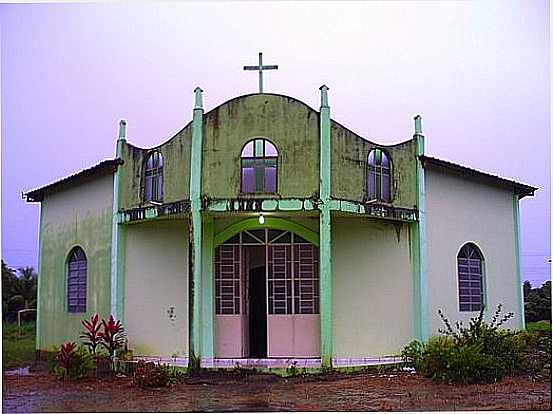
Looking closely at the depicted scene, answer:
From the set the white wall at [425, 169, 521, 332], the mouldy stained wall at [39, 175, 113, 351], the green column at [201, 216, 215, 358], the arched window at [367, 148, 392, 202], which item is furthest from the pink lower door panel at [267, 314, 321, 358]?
the mouldy stained wall at [39, 175, 113, 351]

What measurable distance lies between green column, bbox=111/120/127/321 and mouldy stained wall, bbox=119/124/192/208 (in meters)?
0.13

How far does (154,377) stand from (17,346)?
31.6 ft

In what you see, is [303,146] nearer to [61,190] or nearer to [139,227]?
[139,227]

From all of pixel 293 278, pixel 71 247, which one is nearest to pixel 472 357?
pixel 293 278

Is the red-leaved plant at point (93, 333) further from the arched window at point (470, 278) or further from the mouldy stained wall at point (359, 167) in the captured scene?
the arched window at point (470, 278)

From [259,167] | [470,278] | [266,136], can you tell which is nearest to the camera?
[266,136]

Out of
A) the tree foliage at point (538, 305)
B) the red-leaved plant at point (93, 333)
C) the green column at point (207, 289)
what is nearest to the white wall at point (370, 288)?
the green column at point (207, 289)

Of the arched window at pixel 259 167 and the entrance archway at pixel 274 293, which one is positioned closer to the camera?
the arched window at pixel 259 167

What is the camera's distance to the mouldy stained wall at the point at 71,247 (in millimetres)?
18078

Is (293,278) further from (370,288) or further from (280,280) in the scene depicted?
(370,288)

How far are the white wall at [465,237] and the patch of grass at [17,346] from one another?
998 cm

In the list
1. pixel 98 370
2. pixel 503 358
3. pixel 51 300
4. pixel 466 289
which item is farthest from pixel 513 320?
pixel 51 300

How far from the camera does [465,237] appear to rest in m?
18.6

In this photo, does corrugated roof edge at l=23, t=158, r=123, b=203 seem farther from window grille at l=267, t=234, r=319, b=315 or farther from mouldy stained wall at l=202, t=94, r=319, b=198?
window grille at l=267, t=234, r=319, b=315
